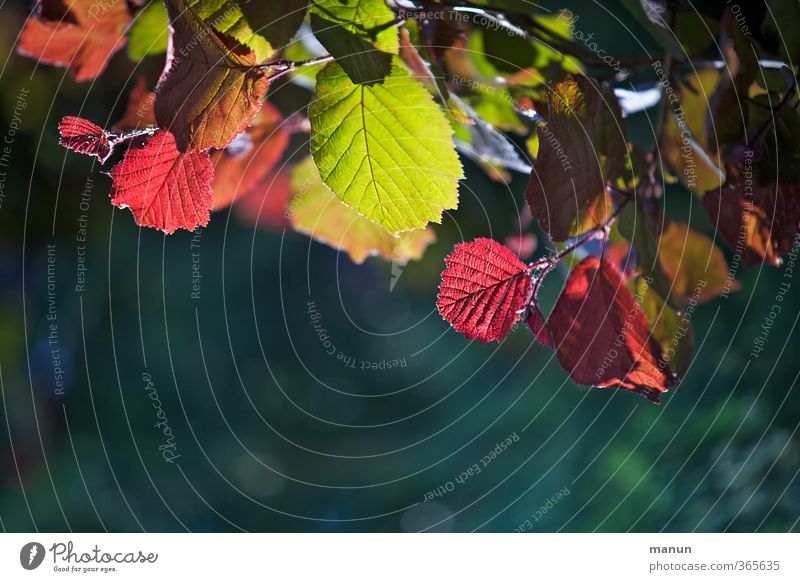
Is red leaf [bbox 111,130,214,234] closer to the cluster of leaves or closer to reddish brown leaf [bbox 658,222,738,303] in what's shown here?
the cluster of leaves

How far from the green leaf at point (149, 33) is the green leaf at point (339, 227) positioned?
0.07 metres

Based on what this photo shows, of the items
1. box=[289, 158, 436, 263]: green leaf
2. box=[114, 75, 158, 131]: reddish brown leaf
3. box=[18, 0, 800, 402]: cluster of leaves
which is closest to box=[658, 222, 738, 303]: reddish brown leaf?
box=[18, 0, 800, 402]: cluster of leaves

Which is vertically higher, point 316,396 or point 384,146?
point 384,146

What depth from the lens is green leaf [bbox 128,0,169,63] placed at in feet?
0.85

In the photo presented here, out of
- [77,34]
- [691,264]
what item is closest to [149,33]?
[77,34]

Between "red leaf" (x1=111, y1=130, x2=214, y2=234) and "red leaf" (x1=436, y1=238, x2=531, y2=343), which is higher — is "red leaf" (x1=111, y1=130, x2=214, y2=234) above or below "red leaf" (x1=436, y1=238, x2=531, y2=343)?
above

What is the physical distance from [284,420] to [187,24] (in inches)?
8.0

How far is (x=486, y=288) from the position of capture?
0.27 m

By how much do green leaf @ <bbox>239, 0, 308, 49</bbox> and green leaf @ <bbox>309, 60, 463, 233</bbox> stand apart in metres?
0.02

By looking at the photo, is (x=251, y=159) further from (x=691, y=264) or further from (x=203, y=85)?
(x=691, y=264)

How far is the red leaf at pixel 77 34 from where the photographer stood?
0.87 ft

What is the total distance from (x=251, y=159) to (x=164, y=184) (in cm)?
7
